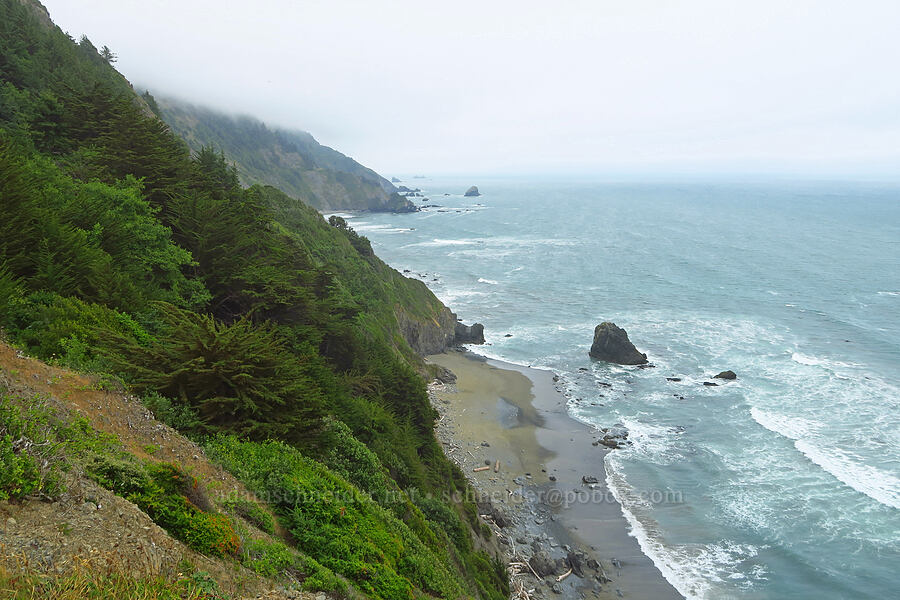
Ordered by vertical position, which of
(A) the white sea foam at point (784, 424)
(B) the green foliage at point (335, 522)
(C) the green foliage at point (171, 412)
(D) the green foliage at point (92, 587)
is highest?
(D) the green foliage at point (92, 587)

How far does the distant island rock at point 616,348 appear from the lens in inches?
1932

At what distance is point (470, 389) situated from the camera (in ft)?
143

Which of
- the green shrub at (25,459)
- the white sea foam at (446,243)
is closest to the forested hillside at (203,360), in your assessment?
the green shrub at (25,459)

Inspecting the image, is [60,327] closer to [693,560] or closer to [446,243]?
[693,560]

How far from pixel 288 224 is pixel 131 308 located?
109 ft

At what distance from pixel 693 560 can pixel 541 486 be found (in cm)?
850

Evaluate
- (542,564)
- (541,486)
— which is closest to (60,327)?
(542,564)

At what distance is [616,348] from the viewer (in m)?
49.3

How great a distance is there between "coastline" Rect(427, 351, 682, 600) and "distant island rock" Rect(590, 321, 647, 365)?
24.1 feet

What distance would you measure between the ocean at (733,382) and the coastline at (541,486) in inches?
55.3

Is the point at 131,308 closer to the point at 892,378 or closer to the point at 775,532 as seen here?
the point at 775,532

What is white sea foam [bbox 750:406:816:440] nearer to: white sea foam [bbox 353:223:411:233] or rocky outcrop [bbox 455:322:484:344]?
rocky outcrop [bbox 455:322:484:344]

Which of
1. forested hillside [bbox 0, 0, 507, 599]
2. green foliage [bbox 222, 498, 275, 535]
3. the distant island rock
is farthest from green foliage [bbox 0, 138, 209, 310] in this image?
the distant island rock

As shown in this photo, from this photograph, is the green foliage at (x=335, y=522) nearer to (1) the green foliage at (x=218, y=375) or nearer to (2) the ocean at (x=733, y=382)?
(1) the green foliage at (x=218, y=375)
